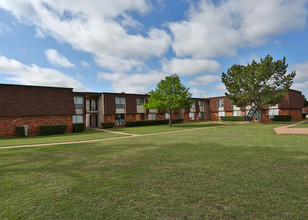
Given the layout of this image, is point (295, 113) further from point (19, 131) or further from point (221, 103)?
point (19, 131)

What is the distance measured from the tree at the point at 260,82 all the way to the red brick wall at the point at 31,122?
2594 cm

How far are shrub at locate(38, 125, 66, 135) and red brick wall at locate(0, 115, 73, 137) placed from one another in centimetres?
102

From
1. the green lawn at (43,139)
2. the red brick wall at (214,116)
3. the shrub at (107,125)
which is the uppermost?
the red brick wall at (214,116)

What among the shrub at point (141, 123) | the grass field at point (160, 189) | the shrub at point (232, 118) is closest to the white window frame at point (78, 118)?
the shrub at point (141, 123)

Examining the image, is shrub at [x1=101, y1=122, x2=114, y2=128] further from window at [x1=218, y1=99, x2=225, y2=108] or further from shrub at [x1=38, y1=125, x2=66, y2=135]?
window at [x1=218, y1=99, x2=225, y2=108]

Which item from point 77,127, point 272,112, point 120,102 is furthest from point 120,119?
point 272,112

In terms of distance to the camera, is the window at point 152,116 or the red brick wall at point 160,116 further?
the red brick wall at point 160,116

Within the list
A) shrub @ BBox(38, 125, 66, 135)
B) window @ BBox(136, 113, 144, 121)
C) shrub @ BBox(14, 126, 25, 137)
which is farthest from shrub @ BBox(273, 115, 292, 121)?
shrub @ BBox(14, 126, 25, 137)

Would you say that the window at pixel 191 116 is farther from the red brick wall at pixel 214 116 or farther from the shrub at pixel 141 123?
the shrub at pixel 141 123

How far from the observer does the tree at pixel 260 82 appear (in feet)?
82.2

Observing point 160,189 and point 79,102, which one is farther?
point 79,102

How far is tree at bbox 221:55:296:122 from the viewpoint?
25.1 meters

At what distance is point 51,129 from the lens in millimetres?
21328

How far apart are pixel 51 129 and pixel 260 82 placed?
3039cm
